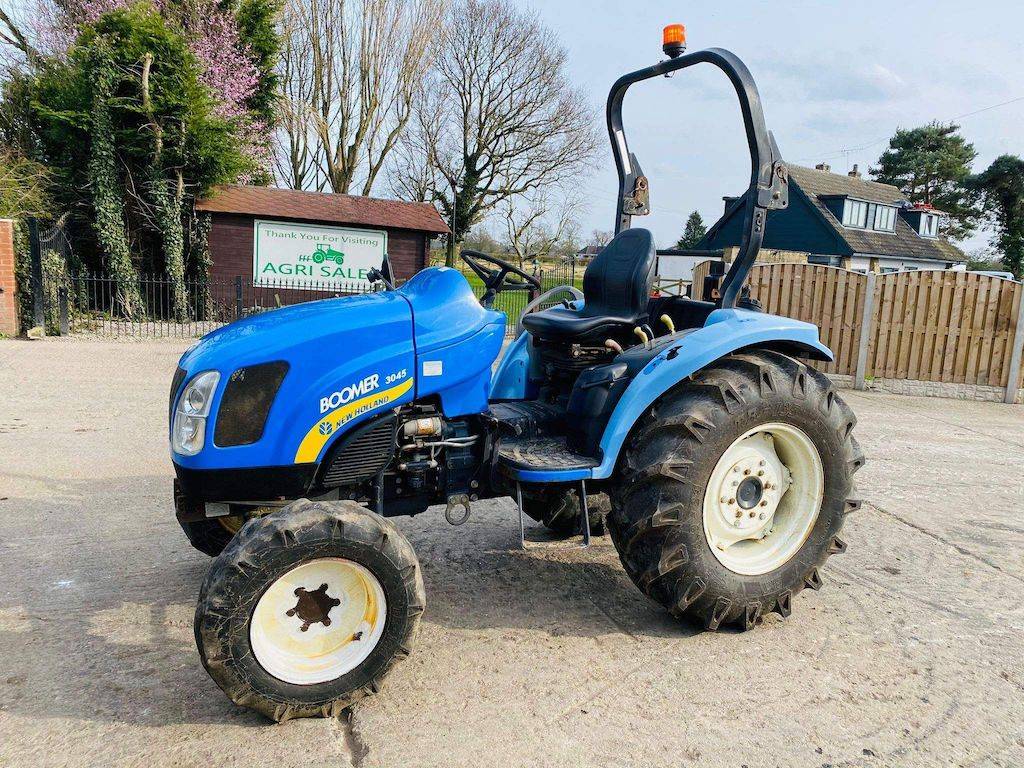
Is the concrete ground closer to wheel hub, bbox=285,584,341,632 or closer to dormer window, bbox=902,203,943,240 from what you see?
wheel hub, bbox=285,584,341,632

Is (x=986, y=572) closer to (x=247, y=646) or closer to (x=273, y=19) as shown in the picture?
(x=247, y=646)

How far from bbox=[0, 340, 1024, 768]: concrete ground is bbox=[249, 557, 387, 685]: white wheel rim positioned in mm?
188

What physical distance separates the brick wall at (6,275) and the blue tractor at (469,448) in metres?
10.3

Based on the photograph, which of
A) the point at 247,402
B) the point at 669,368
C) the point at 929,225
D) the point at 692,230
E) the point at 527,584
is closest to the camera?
the point at 247,402

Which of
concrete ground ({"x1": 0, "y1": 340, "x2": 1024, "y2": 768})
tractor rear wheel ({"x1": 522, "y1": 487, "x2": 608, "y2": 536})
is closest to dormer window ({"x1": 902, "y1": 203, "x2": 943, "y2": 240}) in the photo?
concrete ground ({"x1": 0, "y1": 340, "x2": 1024, "y2": 768})

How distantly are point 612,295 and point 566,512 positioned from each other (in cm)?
121

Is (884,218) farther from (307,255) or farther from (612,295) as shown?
(612,295)

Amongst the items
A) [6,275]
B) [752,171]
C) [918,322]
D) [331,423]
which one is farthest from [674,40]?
[6,275]

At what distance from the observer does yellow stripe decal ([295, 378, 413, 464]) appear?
2.74m

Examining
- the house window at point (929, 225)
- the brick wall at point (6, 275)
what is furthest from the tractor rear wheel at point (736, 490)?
the house window at point (929, 225)

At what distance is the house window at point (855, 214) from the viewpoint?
33.0 m

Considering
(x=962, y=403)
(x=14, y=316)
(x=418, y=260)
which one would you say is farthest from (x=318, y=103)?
(x=962, y=403)

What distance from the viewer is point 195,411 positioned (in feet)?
→ 8.79

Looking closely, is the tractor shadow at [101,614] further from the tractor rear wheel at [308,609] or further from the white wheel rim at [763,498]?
the white wheel rim at [763,498]
